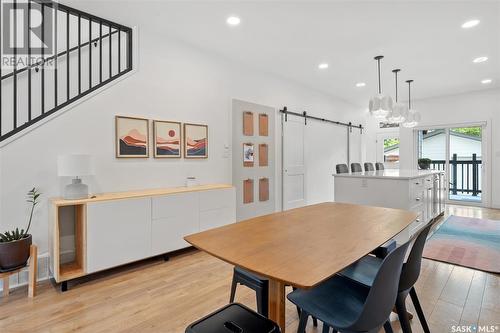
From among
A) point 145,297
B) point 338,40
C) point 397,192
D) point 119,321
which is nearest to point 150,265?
point 145,297

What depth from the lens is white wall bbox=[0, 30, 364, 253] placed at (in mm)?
2434

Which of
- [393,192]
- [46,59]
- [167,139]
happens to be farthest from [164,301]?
[393,192]

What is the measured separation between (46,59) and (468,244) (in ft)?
17.8

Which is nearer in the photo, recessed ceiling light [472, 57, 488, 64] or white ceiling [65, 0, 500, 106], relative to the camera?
white ceiling [65, 0, 500, 106]

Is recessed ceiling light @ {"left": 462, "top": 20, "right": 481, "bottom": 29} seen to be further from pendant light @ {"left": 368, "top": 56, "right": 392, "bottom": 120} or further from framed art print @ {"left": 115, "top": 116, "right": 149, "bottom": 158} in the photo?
framed art print @ {"left": 115, "top": 116, "right": 149, "bottom": 158}

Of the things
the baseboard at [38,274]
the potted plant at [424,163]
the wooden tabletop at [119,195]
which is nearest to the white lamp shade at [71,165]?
the wooden tabletop at [119,195]

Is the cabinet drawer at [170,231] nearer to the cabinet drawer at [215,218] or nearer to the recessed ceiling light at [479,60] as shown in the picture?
the cabinet drawer at [215,218]

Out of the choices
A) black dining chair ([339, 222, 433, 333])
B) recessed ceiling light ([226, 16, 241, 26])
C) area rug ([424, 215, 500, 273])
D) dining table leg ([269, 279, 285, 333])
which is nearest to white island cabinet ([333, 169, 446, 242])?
area rug ([424, 215, 500, 273])

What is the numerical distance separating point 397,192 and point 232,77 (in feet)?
9.66

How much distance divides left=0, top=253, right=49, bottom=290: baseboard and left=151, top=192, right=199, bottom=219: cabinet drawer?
1064 mm

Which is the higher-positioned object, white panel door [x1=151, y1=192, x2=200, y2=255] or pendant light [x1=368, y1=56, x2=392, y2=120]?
pendant light [x1=368, y1=56, x2=392, y2=120]

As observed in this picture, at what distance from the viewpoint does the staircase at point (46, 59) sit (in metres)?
2.48

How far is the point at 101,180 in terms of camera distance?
2879mm

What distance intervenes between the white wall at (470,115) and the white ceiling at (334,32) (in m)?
1.43
